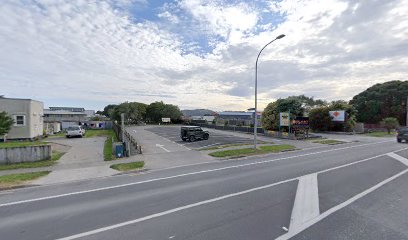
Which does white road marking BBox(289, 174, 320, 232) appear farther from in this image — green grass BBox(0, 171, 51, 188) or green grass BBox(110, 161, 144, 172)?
green grass BBox(0, 171, 51, 188)

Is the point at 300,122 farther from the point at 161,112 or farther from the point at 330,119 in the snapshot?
the point at 161,112

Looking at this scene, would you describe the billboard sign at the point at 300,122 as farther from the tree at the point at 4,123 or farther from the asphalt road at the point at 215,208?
the tree at the point at 4,123

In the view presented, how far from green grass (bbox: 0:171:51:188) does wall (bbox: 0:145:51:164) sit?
145 inches

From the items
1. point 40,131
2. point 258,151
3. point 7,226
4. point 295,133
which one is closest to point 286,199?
point 7,226

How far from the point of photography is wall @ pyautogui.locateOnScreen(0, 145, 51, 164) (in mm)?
14734

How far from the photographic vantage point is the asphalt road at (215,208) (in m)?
5.47

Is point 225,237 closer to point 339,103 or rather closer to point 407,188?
point 407,188

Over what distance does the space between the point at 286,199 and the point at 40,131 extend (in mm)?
34413

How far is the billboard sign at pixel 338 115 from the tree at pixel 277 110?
955 cm

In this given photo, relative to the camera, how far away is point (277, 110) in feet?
134

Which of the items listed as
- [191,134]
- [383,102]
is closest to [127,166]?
[191,134]

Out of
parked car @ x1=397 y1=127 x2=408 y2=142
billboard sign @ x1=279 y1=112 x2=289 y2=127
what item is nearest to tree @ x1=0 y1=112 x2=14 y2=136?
billboard sign @ x1=279 y1=112 x2=289 y2=127

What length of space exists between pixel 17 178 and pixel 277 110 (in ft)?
116

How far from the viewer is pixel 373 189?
8.80 metres
